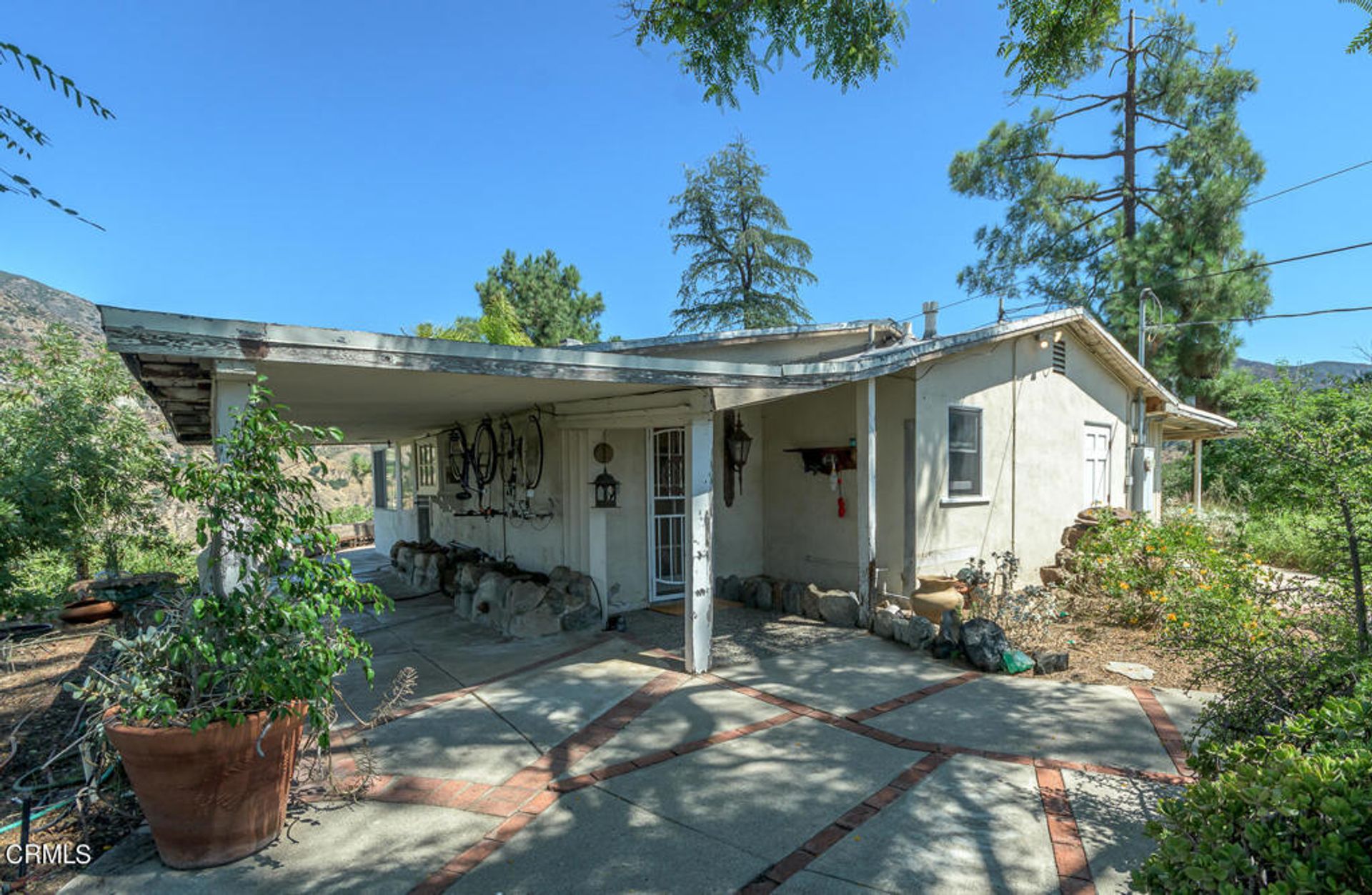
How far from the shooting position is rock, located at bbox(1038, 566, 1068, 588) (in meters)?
8.75

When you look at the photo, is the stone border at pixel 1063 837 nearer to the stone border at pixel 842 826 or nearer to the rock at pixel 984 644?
the stone border at pixel 842 826

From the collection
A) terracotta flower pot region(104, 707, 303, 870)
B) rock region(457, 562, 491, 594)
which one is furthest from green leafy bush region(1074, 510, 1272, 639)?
rock region(457, 562, 491, 594)

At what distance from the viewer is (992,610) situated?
22.0ft

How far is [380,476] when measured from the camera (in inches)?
557

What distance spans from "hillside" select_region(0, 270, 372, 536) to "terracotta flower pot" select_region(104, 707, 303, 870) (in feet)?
53.9

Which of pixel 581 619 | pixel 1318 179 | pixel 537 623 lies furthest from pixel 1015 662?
pixel 1318 179

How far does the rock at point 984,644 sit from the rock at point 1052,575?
389cm

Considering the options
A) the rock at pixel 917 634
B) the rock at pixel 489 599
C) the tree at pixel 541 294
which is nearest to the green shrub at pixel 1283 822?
the rock at pixel 917 634

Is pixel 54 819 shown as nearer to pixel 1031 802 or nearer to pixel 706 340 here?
pixel 1031 802

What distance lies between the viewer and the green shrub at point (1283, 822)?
142 cm

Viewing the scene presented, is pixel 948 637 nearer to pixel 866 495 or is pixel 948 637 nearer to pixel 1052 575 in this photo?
pixel 866 495

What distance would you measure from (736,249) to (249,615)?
19521 mm

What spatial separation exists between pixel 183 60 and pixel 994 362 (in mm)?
10481

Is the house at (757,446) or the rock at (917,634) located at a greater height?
the house at (757,446)
